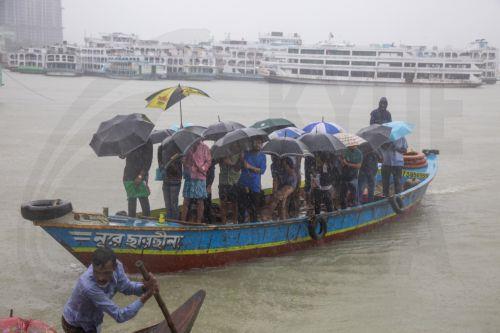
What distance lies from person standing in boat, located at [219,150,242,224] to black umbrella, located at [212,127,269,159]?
0.19 m

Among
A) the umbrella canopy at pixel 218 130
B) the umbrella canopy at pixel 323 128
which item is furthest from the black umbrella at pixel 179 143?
the umbrella canopy at pixel 323 128

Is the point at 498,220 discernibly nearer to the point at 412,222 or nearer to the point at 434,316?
the point at 412,222

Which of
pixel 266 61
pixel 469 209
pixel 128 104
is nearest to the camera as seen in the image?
pixel 469 209

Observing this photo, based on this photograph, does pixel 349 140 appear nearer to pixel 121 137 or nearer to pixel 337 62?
pixel 121 137

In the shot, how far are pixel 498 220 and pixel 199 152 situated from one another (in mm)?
7088

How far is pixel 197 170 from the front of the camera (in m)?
7.45

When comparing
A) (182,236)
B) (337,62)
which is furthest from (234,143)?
(337,62)

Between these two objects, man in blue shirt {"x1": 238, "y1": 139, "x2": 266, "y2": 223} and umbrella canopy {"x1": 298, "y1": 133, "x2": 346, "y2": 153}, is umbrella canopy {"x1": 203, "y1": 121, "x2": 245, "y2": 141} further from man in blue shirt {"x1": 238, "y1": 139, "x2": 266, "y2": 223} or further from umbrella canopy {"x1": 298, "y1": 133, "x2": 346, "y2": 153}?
umbrella canopy {"x1": 298, "y1": 133, "x2": 346, "y2": 153}

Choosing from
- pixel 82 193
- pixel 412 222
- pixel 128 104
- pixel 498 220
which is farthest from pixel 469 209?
pixel 128 104

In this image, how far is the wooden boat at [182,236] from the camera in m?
6.47

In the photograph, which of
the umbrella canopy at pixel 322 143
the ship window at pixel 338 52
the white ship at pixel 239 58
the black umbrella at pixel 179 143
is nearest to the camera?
the black umbrella at pixel 179 143

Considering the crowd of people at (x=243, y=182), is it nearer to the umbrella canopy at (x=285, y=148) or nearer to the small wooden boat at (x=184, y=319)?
the umbrella canopy at (x=285, y=148)

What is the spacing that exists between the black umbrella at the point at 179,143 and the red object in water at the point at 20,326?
3581 millimetres

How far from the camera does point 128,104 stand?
38844 mm
